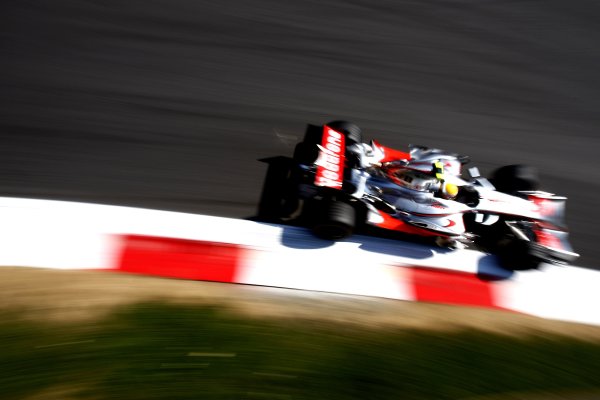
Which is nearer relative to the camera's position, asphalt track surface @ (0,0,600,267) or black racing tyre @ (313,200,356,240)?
black racing tyre @ (313,200,356,240)

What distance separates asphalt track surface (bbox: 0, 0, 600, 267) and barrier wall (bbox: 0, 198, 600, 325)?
281 mm

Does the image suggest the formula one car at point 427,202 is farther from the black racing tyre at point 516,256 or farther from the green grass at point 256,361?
the green grass at point 256,361

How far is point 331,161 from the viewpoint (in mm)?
3729

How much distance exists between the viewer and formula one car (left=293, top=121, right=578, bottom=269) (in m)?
3.71

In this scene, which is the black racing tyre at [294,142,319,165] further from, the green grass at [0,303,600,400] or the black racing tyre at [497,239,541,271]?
the black racing tyre at [497,239,541,271]

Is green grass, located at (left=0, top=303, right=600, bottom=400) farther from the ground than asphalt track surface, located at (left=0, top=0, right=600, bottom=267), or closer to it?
closer to it

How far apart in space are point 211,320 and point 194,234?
3.48 feet

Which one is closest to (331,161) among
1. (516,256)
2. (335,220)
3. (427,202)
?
(335,220)

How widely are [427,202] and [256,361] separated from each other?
213 cm

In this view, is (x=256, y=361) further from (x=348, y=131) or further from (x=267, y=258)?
(x=348, y=131)

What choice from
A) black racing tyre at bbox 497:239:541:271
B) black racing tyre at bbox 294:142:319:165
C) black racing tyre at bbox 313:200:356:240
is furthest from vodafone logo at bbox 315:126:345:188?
black racing tyre at bbox 497:239:541:271

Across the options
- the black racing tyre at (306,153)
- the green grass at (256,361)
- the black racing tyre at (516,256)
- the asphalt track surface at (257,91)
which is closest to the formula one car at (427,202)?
the black racing tyre at (516,256)

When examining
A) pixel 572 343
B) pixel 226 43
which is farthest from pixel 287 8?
pixel 572 343

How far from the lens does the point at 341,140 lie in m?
3.98
